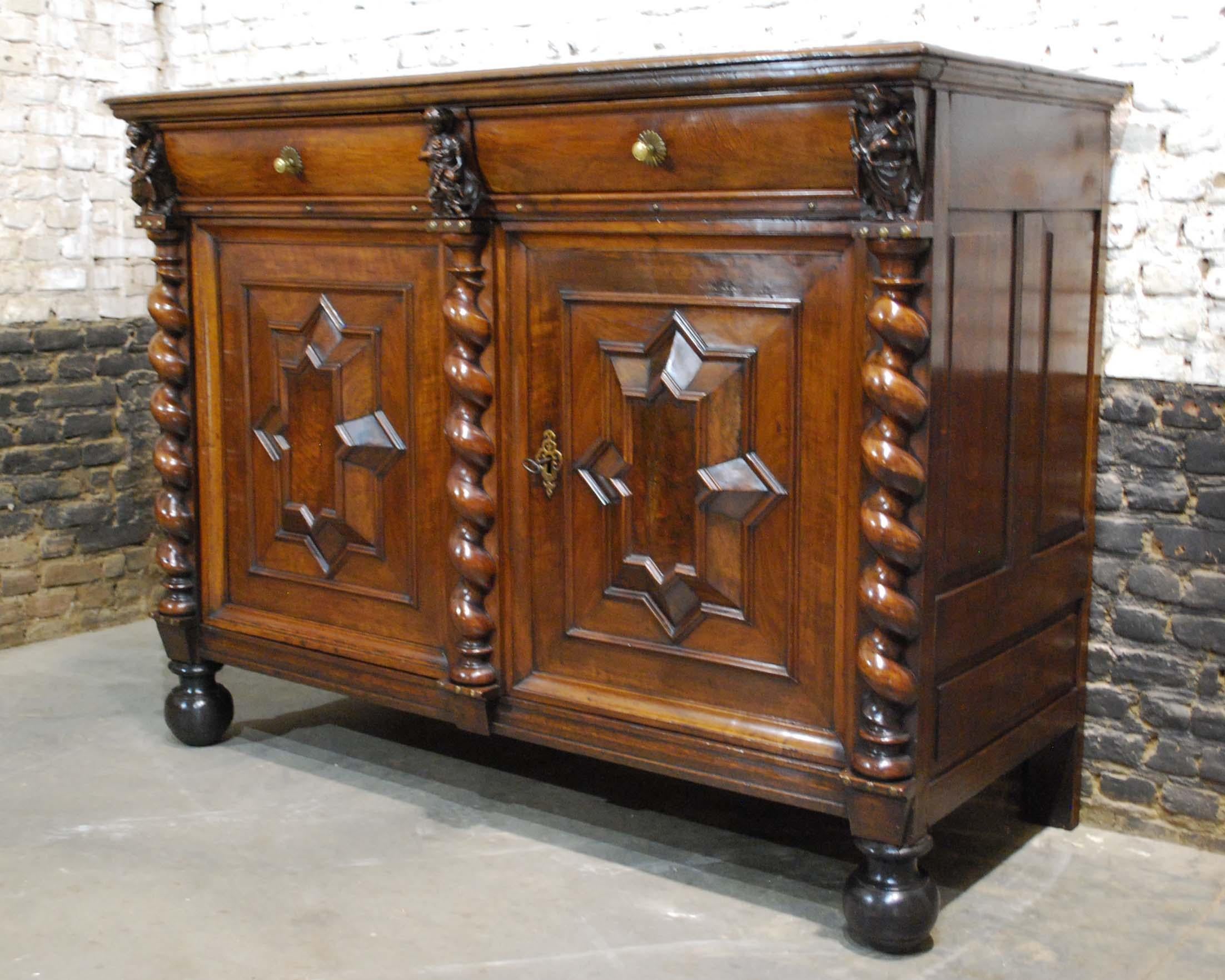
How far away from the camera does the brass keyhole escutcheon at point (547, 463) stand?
305 cm

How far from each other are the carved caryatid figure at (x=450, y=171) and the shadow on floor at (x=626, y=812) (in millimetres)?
1319

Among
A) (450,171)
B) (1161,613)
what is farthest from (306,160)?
(1161,613)

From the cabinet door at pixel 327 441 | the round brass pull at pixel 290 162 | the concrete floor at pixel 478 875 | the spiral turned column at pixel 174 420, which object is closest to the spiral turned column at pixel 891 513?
the concrete floor at pixel 478 875

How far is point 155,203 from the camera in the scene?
142 inches

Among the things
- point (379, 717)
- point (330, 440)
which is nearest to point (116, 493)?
point (379, 717)

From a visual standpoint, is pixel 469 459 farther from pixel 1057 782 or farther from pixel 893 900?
pixel 1057 782

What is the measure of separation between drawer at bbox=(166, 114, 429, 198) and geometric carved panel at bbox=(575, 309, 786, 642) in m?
0.61

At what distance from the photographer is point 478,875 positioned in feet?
10.1

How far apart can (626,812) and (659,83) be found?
1.59 m

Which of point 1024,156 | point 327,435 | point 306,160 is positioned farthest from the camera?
point 327,435

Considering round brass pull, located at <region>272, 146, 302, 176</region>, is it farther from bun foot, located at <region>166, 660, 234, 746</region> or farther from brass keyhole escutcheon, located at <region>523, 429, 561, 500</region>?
bun foot, located at <region>166, 660, 234, 746</region>

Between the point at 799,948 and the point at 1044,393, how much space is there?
116 cm

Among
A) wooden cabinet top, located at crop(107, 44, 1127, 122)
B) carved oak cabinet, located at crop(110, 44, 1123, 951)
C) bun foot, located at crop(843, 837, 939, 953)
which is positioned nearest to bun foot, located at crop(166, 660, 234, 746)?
carved oak cabinet, located at crop(110, 44, 1123, 951)

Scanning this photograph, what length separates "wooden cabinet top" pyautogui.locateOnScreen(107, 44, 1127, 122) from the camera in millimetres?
2443
